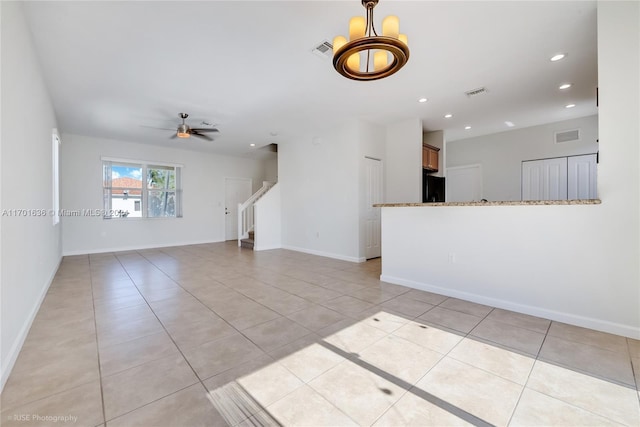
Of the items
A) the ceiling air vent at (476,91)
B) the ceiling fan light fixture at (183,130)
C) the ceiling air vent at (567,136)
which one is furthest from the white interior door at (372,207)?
the ceiling air vent at (567,136)

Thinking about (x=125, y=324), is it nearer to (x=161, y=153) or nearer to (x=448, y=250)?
(x=448, y=250)

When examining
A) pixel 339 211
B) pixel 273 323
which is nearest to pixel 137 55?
pixel 273 323

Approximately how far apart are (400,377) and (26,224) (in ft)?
11.7

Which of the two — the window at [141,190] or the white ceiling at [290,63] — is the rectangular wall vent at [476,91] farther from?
the window at [141,190]

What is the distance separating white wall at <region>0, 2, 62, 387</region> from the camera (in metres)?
1.86

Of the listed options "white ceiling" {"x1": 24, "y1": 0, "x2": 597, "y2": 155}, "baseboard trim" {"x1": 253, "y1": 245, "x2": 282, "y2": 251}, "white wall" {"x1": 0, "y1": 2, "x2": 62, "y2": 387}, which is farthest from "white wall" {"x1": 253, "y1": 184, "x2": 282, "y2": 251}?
"white wall" {"x1": 0, "y1": 2, "x2": 62, "y2": 387}

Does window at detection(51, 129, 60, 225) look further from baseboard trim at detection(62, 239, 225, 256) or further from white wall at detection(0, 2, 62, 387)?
baseboard trim at detection(62, 239, 225, 256)

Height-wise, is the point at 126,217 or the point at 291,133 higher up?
the point at 291,133

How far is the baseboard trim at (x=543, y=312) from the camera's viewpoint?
7.45 feet

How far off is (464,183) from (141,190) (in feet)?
28.8

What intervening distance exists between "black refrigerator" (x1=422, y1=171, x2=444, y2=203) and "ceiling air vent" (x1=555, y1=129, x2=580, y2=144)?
2.47 metres

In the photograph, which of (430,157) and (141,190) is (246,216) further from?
(430,157)

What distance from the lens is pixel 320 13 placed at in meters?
2.42

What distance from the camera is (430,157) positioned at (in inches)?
240
